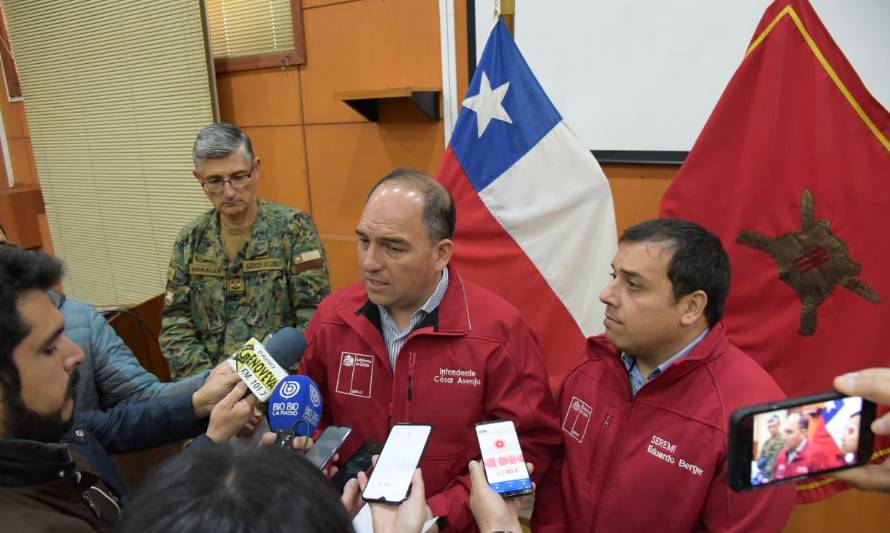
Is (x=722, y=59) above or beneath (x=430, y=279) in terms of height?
above

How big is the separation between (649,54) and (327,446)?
2002 millimetres

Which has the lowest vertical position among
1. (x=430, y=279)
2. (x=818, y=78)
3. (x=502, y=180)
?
(x=430, y=279)

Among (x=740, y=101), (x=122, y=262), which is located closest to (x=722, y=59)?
(x=740, y=101)

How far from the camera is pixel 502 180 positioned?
2234mm

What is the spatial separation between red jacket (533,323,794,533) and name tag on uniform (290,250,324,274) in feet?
3.72

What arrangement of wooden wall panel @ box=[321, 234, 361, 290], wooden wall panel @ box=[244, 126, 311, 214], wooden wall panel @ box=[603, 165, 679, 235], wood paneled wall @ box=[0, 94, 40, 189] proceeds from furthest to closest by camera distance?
1. wood paneled wall @ box=[0, 94, 40, 189]
2. wooden wall panel @ box=[244, 126, 311, 214]
3. wooden wall panel @ box=[321, 234, 361, 290]
4. wooden wall panel @ box=[603, 165, 679, 235]

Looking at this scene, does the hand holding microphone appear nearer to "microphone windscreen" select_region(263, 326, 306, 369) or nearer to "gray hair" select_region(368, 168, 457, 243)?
"microphone windscreen" select_region(263, 326, 306, 369)

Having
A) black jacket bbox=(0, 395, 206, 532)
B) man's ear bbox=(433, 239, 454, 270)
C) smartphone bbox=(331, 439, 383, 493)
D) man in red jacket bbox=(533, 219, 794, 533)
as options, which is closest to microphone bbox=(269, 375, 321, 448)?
smartphone bbox=(331, 439, 383, 493)

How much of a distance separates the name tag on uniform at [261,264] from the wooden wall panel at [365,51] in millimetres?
1438

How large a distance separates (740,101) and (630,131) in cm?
67

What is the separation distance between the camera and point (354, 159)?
10.9ft

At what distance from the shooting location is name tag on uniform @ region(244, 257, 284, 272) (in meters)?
2.03

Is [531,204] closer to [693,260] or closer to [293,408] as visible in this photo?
[693,260]

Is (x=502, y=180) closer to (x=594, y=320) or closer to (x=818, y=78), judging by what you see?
(x=594, y=320)
